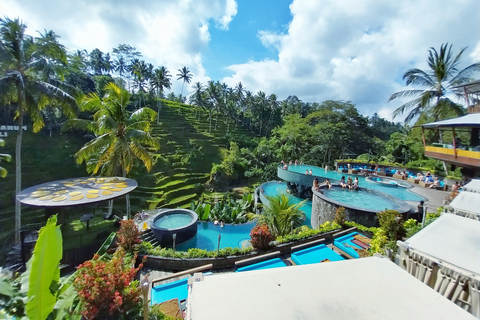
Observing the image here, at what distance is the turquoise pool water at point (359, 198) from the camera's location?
1124 cm

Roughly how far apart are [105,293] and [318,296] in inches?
108

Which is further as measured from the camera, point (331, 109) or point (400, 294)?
point (331, 109)

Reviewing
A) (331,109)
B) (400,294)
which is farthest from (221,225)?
(331,109)

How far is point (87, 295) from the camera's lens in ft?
8.77

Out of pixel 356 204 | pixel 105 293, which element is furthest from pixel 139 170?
pixel 105 293

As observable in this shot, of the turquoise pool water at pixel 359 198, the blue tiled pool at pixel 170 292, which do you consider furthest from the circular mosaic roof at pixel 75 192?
the turquoise pool water at pixel 359 198

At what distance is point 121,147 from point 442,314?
11852 millimetres

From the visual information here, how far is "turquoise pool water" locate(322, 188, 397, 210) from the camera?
11.2 meters

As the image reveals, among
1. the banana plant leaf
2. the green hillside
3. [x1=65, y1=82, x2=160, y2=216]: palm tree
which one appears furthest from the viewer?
the green hillside

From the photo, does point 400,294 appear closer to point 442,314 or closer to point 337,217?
point 442,314

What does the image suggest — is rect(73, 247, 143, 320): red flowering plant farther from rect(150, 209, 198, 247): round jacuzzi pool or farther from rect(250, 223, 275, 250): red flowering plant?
rect(150, 209, 198, 247): round jacuzzi pool

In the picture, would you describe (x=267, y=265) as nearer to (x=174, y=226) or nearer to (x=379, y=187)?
(x=174, y=226)

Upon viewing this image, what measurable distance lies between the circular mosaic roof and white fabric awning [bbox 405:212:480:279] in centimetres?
907

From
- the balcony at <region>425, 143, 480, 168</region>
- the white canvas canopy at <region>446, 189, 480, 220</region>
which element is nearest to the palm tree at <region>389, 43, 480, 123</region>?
the balcony at <region>425, 143, 480, 168</region>
